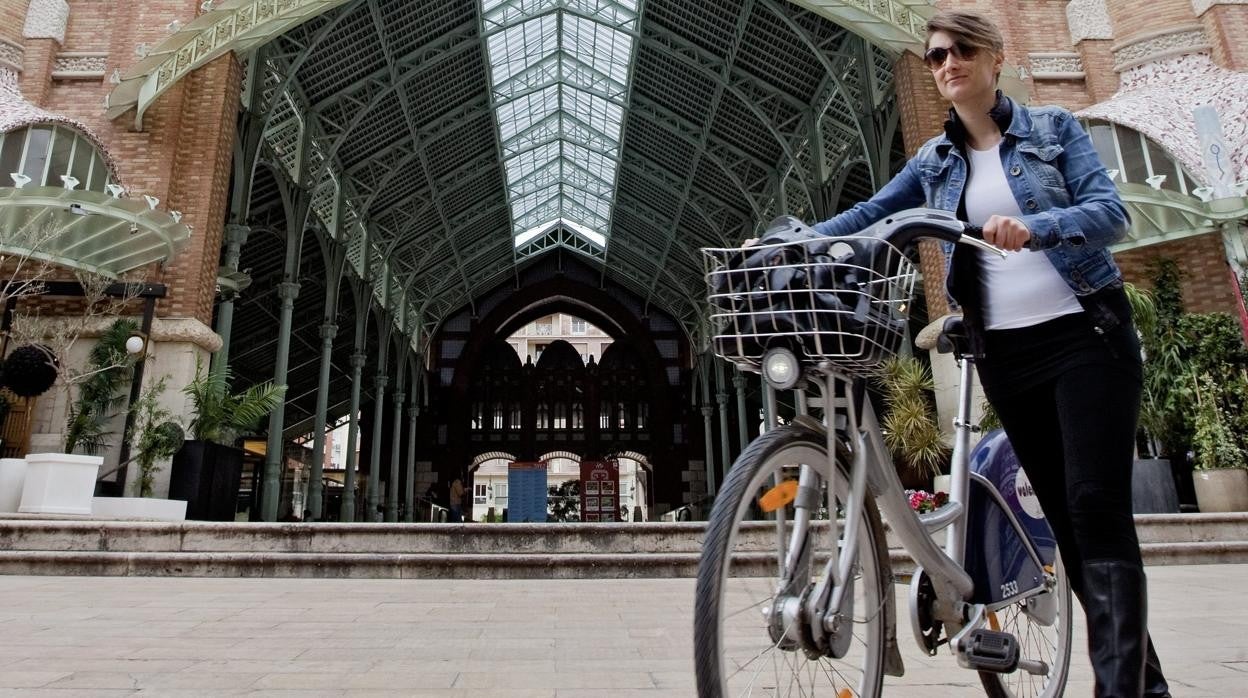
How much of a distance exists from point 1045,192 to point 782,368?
0.70 metres

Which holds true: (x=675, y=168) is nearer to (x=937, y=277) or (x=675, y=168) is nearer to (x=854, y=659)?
(x=937, y=277)

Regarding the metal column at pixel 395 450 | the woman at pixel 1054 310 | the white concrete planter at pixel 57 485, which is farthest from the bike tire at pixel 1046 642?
the metal column at pixel 395 450

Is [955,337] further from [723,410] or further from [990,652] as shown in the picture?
[723,410]

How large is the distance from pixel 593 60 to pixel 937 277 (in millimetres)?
14719

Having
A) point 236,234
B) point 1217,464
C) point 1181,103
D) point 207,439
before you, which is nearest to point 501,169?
point 236,234

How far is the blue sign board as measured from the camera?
88.4 ft

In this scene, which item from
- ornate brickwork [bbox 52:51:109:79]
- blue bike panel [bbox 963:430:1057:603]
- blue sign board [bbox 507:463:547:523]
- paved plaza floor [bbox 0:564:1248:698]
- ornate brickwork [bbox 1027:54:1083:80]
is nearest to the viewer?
blue bike panel [bbox 963:430:1057:603]

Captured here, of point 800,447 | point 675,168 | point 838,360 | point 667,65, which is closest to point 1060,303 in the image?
point 838,360

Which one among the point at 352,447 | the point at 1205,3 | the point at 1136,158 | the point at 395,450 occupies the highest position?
the point at 1205,3

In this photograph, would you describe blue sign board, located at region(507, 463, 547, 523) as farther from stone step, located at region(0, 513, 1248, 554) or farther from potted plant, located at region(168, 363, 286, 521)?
stone step, located at region(0, 513, 1248, 554)

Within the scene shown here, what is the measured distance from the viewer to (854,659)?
4.65 feet

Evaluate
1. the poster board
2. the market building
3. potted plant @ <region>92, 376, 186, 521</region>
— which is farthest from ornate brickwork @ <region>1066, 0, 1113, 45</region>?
the poster board

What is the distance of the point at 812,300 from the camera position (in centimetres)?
129

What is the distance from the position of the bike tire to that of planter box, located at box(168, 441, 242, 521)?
32.1 feet
